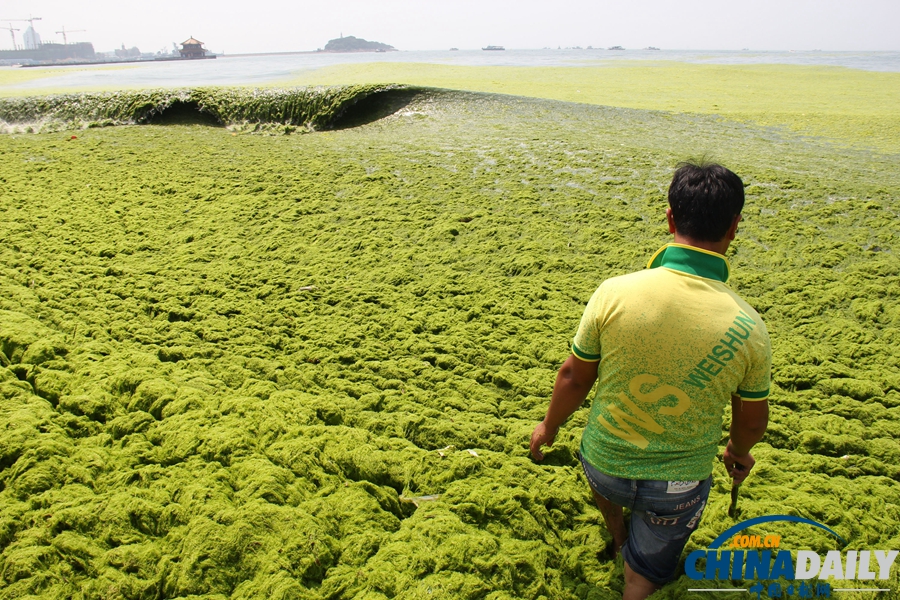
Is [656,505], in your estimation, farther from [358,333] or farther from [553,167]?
[553,167]

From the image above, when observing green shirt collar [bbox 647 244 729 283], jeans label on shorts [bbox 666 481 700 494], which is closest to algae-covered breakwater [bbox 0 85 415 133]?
green shirt collar [bbox 647 244 729 283]

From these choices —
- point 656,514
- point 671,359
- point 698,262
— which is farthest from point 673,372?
point 656,514

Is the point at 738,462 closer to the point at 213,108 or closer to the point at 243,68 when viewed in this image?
the point at 213,108

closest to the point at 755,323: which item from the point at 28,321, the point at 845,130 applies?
the point at 28,321

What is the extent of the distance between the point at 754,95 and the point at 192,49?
131ft

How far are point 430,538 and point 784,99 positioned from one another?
10656 mm

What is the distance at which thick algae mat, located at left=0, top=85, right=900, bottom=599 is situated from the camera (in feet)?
4.89

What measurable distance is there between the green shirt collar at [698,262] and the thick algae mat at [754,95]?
6.10m

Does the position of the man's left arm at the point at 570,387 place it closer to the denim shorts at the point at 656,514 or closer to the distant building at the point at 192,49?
the denim shorts at the point at 656,514

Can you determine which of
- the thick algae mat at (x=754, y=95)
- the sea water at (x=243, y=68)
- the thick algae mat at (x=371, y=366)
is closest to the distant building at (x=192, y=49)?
the sea water at (x=243, y=68)

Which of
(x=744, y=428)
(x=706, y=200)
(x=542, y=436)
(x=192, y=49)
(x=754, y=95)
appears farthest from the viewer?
(x=192, y=49)

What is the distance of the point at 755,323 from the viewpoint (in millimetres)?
→ 1053

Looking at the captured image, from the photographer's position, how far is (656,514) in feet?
3.84

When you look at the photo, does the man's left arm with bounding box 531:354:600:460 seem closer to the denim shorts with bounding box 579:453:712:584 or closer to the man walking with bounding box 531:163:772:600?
the man walking with bounding box 531:163:772:600
